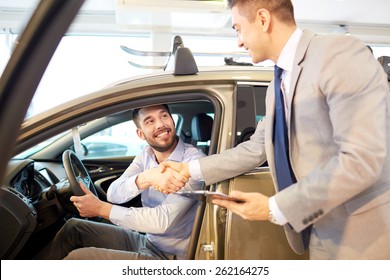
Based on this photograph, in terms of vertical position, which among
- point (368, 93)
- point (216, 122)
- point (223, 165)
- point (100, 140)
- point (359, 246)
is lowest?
point (100, 140)

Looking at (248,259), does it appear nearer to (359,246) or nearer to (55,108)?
(359,246)

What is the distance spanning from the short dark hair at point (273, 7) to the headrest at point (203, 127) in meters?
1.17

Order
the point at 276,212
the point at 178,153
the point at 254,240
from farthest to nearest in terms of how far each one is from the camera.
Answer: the point at 178,153 → the point at 254,240 → the point at 276,212

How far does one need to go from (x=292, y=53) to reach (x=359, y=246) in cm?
58

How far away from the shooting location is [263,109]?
5.55 feet

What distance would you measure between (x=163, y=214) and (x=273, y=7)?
3.17ft

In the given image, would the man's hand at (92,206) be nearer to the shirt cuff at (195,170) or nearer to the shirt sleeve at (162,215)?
the shirt sleeve at (162,215)

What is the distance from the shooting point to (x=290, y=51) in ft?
3.95

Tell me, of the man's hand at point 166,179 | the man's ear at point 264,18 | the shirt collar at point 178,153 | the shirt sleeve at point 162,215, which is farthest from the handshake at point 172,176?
the man's ear at point 264,18

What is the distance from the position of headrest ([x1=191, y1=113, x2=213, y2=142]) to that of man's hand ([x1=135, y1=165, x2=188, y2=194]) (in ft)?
2.26

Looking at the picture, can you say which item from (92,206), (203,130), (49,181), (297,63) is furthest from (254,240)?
(49,181)

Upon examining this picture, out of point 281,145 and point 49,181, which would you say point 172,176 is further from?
point 49,181

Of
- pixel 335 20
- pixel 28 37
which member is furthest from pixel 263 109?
pixel 335 20

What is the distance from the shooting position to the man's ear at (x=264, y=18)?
46.5 inches
